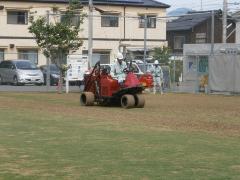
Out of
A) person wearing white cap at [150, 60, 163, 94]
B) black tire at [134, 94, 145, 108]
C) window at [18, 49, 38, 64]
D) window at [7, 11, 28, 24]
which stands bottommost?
black tire at [134, 94, 145, 108]

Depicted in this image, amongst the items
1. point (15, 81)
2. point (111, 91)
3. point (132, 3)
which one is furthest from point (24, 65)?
point (132, 3)

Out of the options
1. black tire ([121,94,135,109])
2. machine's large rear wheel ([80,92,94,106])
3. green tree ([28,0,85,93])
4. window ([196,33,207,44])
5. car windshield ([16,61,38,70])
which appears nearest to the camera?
black tire ([121,94,135,109])

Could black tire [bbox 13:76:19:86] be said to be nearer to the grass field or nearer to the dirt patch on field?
the dirt patch on field

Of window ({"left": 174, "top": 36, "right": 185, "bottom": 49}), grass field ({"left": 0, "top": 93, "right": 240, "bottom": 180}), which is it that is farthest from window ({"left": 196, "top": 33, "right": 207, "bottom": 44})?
grass field ({"left": 0, "top": 93, "right": 240, "bottom": 180})

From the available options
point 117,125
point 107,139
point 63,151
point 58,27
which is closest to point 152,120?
point 117,125

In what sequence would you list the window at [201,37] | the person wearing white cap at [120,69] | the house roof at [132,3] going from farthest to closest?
the window at [201,37]
the house roof at [132,3]
the person wearing white cap at [120,69]

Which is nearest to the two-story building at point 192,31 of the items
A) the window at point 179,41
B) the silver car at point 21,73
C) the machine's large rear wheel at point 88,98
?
the window at point 179,41

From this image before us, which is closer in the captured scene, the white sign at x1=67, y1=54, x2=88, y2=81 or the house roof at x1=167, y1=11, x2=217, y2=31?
the white sign at x1=67, y1=54, x2=88, y2=81

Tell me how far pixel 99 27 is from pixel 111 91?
1251 inches

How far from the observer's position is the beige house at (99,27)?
50.9 metres

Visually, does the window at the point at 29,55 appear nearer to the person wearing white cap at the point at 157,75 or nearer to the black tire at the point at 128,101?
the person wearing white cap at the point at 157,75

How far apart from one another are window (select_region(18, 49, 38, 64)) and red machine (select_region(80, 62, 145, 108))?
26099mm

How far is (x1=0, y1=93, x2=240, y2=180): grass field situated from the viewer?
9.04 meters

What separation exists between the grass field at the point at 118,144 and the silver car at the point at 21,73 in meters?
19.0
